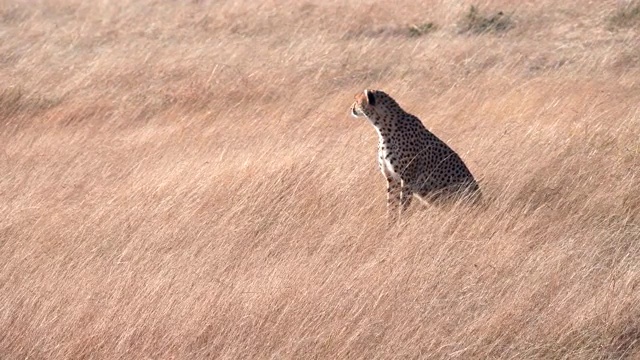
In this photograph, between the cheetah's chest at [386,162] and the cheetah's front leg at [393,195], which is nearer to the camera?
the cheetah's front leg at [393,195]

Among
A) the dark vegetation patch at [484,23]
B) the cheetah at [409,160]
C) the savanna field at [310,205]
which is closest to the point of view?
the savanna field at [310,205]

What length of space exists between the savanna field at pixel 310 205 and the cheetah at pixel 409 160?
0.16 m

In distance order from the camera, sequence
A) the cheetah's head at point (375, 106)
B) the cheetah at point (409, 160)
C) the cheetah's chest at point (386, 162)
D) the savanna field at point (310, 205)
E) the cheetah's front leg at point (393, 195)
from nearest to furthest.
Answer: the savanna field at point (310, 205) < the cheetah's front leg at point (393, 195) < the cheetah at point (409, 160) < the cheetah's chest at point (386, 162) < the cheetah's head at point (375, 106)

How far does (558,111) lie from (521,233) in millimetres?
2313

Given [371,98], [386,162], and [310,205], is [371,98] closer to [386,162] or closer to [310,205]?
[386,162]

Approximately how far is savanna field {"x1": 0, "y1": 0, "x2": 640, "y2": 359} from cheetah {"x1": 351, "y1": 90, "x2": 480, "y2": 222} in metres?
0.16

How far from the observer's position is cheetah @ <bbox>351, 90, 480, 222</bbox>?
200 inches

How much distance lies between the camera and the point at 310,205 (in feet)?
16.4

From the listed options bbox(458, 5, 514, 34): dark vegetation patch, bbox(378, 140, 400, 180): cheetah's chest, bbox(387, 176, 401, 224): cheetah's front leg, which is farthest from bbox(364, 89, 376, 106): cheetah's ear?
bbox(458, 5, 514, 34): dark vegetation patch

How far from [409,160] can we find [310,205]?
60 cm

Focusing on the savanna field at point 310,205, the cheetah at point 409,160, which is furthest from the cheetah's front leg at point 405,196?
the savanna field at point 310,205

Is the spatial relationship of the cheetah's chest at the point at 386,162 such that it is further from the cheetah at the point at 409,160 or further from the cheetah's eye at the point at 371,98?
the cheetah's eye at the point at 371,98

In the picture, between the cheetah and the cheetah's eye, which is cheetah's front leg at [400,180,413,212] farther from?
the cheetah's eye

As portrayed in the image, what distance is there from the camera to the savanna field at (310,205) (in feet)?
11.8
